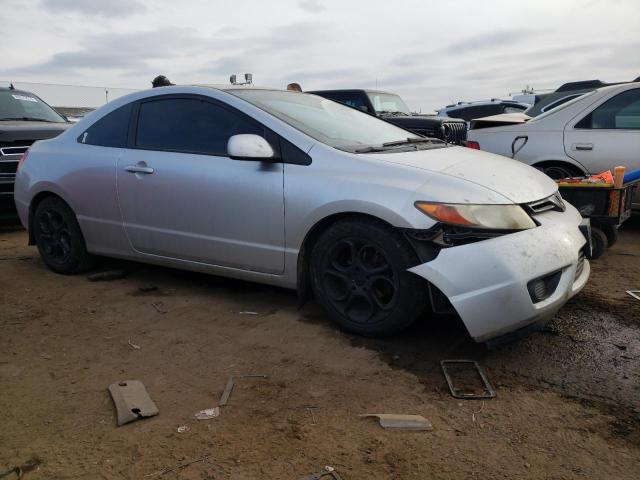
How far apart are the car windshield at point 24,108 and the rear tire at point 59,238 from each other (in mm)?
3541

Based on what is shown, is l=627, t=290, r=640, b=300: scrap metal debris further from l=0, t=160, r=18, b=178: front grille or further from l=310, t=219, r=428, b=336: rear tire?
l=0, t=160, r=18, b=178: front grille

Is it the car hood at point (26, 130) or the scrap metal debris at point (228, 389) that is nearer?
the scrap metal debris at point (228, 389)

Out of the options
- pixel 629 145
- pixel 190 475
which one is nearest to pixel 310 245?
pixel 190 475

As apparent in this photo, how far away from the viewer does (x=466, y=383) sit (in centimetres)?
277

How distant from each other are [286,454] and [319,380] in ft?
2.09

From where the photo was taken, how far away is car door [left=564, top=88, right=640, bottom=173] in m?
5.50

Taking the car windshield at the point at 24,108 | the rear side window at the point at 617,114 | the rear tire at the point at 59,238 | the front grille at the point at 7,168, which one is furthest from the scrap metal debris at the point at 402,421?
the car windshield at the point at 24,108

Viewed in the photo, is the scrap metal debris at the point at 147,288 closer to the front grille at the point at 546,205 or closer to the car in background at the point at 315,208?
the car in background at the point at 315,208

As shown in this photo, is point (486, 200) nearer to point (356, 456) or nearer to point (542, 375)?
point (542, 375)

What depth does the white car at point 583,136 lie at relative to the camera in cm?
554

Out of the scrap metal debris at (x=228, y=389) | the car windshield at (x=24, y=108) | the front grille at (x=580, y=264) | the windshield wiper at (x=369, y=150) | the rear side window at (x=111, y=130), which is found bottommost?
the scrap metal debris at (x=228, y=389)

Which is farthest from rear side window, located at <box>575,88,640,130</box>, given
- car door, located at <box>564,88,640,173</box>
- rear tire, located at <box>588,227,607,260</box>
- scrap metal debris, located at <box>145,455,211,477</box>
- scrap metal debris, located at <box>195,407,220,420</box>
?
scrap metal debris, located at <box>145,455,211,477</box>

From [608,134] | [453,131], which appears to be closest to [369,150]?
[608,134]

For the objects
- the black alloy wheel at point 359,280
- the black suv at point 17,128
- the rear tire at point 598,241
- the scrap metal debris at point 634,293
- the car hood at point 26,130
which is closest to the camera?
the black alloy wheel at point 359,280
